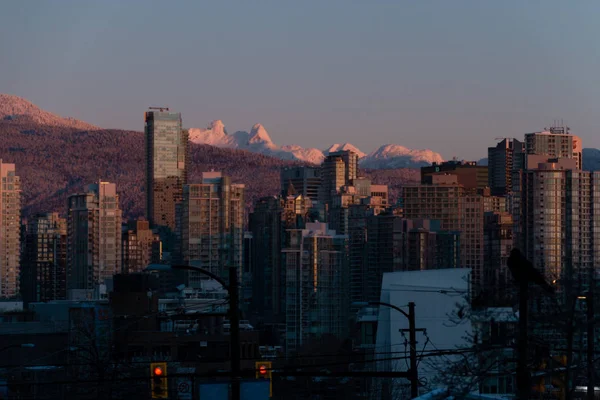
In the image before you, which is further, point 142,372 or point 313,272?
point 313,272

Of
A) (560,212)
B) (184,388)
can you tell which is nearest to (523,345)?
(184,388)

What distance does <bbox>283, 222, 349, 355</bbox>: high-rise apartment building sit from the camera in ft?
472

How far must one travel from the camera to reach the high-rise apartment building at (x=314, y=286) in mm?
143750

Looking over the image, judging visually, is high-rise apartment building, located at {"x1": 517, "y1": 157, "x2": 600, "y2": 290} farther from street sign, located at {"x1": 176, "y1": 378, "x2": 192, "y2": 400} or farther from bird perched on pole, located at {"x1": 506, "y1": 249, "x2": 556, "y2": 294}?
bird perched on pole, located at {"x1": 506, "y1": 249, "x2": 556, "y2": 294}

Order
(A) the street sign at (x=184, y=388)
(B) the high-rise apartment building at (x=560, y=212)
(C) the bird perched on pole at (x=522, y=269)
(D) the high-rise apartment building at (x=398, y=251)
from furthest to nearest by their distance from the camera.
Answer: (B) the high-rise apartment building at (x=560, y=212) → (D) the high-rise apartment building at (x=398, y=251) → (A) the street sign at (x=184, y=388) → (C) the bird perched on pole at (x=522, y=269)

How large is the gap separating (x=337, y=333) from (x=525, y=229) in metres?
61.2

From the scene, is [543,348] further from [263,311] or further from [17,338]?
[263,311]

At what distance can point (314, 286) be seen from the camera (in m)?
161

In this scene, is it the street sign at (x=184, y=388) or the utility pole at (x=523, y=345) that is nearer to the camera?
the utility pole at (x=523, y=345)

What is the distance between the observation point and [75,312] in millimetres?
77250

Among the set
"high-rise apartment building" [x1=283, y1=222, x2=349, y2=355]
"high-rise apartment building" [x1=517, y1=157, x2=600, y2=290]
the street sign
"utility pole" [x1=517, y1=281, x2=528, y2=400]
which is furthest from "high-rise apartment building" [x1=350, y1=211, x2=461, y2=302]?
"utility pole" [x1=517, y1=281, x2=528, y2=400]

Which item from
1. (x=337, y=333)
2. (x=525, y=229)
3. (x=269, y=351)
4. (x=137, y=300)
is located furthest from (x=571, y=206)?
(x=137, y=300)

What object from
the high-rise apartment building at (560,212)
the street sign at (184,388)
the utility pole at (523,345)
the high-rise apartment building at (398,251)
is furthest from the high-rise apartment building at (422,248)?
the utility pole at (523,345)

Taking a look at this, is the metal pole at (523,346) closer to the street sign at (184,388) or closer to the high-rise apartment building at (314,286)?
the street sign at (184,388)
